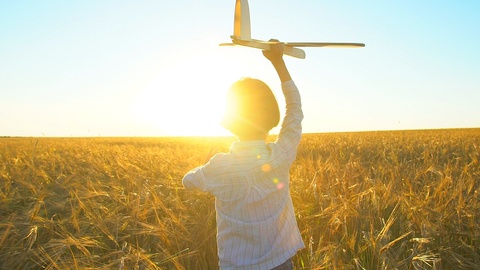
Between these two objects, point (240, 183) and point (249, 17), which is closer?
point (249, 17)

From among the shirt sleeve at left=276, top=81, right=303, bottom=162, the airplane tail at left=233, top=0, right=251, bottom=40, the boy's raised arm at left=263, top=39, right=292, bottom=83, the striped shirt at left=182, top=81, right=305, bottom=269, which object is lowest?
the striped shirt at left=182, top=81, right=305, bottom=269

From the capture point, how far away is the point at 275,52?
1.67 m

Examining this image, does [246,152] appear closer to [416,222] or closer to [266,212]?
[266,212]

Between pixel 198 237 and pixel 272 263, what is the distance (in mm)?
1352

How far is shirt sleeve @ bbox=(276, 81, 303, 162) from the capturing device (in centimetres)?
173

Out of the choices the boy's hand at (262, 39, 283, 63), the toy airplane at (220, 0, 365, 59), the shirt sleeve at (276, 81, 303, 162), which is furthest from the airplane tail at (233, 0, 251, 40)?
the shirt sleeve at (276, 81, 303, 162)

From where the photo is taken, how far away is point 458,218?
9.30ft

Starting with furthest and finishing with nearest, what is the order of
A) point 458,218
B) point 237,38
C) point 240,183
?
point 458,218
point 240,183
point 237,38

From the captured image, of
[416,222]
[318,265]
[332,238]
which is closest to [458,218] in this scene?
[416,222]

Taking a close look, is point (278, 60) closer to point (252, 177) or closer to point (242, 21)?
point (242, 21)

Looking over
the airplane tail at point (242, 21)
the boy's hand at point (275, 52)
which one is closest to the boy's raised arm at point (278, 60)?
the boy's hand at point (275, 52)

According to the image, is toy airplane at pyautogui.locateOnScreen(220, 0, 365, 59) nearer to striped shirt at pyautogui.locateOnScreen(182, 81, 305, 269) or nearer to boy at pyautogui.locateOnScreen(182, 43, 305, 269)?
boy at pyautogui.locateOnScreen(182, 43, 305, 269)

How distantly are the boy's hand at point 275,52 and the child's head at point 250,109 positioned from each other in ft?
0.43

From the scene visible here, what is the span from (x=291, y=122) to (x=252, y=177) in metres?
0.32
